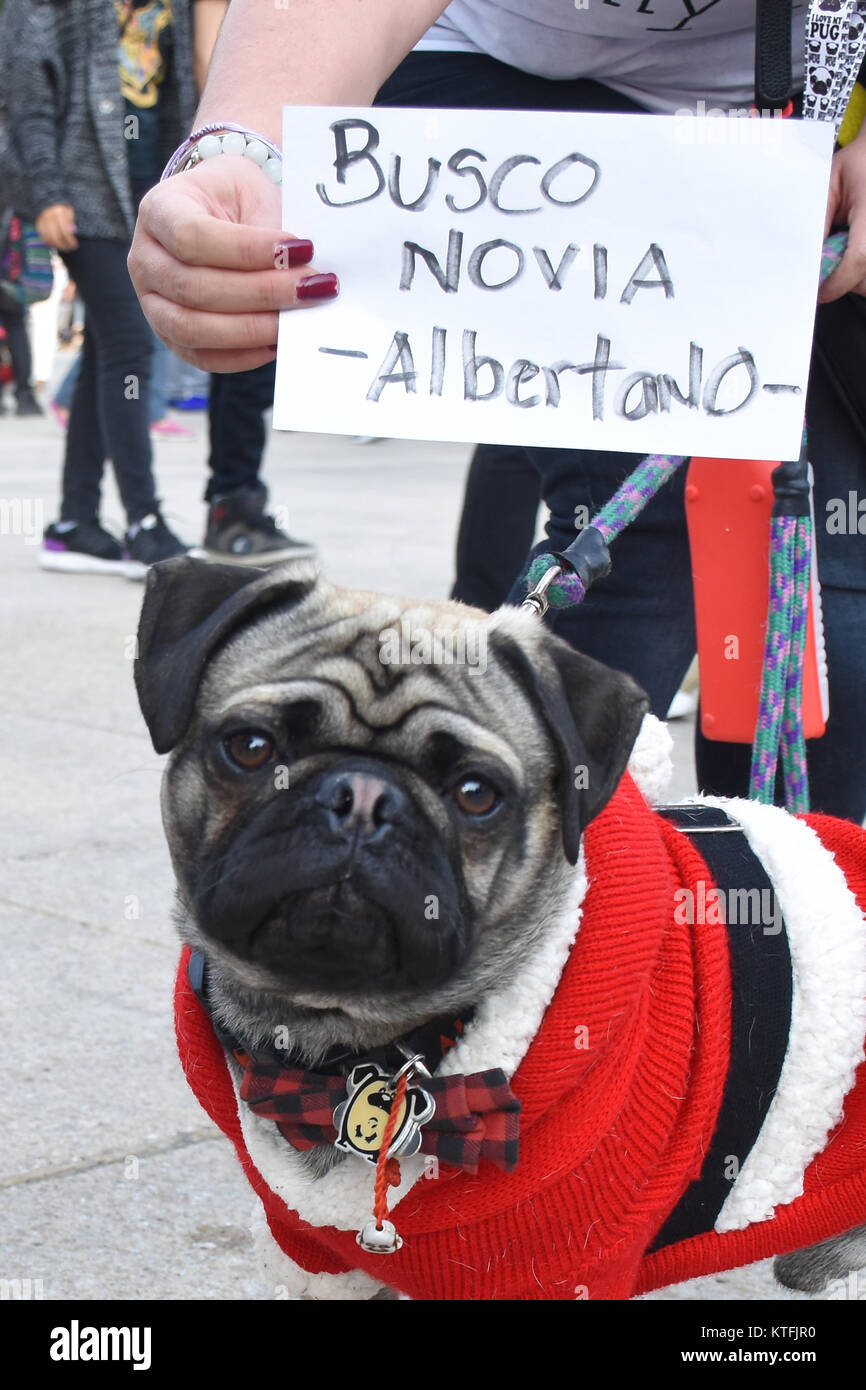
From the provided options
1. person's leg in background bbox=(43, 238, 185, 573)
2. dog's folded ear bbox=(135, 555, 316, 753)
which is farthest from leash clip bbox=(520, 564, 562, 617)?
person's leg in background bbox=(43, 238, 185, 573)

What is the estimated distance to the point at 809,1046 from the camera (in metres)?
2.31

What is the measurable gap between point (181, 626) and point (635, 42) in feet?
4.50

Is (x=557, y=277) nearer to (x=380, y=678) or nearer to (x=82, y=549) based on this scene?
(x=380, y=678)

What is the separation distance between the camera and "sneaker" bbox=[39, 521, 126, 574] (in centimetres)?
838

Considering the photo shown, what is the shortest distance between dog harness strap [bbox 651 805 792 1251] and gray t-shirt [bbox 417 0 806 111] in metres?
1.43

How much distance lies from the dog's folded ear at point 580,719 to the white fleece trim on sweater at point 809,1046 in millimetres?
380

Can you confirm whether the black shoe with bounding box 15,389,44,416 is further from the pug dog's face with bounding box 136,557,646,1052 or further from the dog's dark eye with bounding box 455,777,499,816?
the dog's dark eye with bounding box 455,777,499,816

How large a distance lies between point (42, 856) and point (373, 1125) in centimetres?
260

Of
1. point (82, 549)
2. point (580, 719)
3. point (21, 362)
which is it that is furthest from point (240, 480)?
point (21, 362)

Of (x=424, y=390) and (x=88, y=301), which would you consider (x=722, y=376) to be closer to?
(x=424, y=390)

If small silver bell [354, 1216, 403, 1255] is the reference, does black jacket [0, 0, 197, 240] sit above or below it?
above

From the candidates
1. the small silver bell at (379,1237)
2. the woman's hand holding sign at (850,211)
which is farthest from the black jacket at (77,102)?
the small silver bell at (379,1237)

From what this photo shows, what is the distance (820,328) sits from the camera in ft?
9.27
